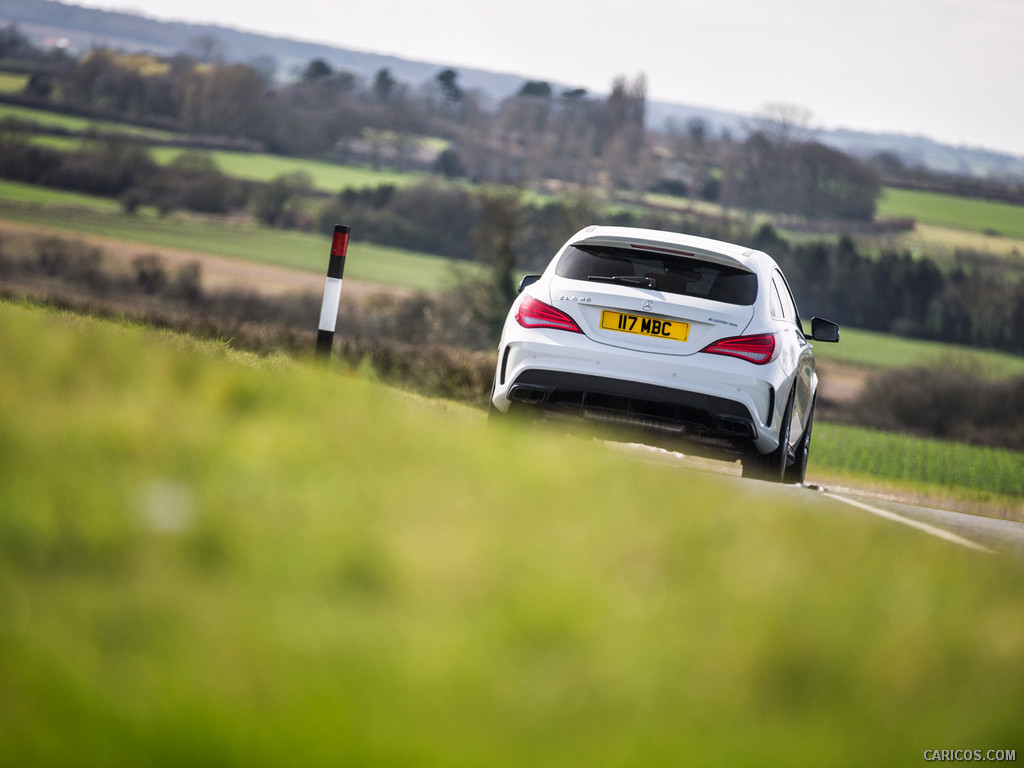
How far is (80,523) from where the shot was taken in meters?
3.13

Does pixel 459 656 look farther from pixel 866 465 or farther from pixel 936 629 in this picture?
pixel 866 465

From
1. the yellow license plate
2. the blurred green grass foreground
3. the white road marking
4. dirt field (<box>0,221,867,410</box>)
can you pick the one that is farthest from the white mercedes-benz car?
dirt field (<box>0,221,867,410</box>)

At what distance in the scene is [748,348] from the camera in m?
7.89

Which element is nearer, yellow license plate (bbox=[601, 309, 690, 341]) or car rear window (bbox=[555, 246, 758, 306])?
yellow license plate (bbox=[601, 309, 690, 341])

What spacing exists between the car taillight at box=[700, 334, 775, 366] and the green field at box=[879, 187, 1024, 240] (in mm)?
117369

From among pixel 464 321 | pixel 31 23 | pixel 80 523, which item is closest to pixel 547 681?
pixel 80 523

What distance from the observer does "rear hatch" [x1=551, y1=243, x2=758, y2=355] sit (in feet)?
25.7

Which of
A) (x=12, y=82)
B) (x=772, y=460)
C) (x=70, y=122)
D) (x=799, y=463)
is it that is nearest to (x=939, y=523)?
(x=772, y=460)

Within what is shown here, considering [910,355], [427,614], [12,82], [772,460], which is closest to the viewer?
[427,614]

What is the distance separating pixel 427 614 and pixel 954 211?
133 metres

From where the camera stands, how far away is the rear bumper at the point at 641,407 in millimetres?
7727

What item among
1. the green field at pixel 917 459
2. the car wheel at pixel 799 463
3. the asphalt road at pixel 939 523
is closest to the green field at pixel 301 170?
the green field at pixel 917 459

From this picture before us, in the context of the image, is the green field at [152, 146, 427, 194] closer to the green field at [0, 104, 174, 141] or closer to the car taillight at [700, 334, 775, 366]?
the green field at [0, 104, 174, 141]

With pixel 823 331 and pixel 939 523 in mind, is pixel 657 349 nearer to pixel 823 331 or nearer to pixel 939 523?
pixel 939 523
